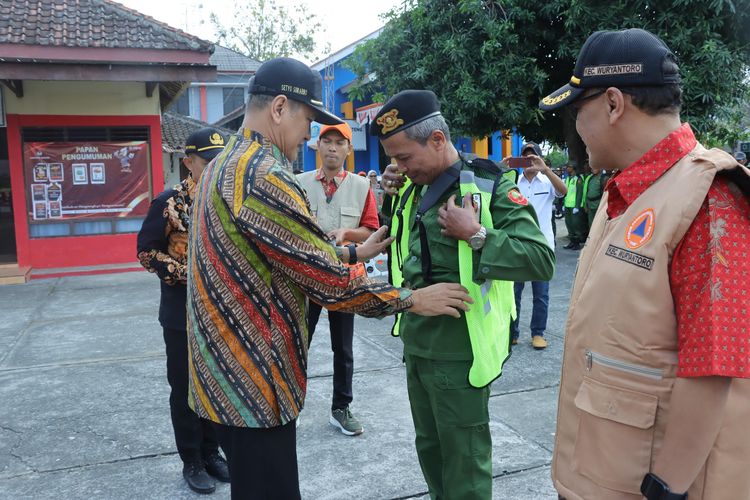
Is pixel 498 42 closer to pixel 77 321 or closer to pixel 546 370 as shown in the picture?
pixel 546 370

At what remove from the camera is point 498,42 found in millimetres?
9844

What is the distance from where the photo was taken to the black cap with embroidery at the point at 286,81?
212cm

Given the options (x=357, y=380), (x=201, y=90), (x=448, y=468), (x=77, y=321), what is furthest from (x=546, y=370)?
(x=201, y=90)

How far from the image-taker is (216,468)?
355 centimetres

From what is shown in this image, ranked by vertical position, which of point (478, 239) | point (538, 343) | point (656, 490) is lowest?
point (538, 343)

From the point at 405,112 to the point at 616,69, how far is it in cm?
102

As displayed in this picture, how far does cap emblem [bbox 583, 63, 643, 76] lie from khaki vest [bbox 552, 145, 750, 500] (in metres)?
0.25

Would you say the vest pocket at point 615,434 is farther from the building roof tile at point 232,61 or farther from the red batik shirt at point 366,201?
the building roof tile at point 232,61

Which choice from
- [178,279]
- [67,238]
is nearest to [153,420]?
[178,279]

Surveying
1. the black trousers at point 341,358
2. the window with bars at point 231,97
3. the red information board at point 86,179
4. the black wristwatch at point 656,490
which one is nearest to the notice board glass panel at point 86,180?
the red information board at point 86,179

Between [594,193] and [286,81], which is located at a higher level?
A: [286,81]

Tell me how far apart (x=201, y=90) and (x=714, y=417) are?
111 feet

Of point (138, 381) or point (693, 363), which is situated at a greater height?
point (693, 363)

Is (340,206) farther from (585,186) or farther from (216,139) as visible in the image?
(585,186)
